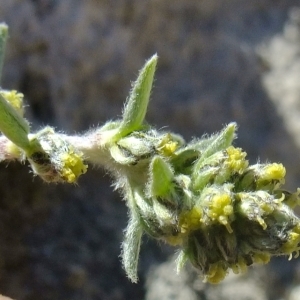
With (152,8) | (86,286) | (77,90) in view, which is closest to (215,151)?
(86,286)

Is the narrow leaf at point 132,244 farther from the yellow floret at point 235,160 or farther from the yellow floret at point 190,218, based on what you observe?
the yellow floret at point 235,160

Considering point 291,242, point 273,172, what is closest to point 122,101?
point 273,172

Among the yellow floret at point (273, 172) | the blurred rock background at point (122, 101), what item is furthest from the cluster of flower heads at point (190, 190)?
the blurred rock background at point (122, 101)

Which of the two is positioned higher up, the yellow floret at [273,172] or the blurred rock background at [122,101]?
the blurred rock background at [122,101]

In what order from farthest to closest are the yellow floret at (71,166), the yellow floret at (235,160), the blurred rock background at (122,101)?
the blurred rock background at (122,101) < the yellow floret at (71,166) < the yellow floret at (235,160)

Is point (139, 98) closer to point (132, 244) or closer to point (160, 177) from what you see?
point (160, 177)
